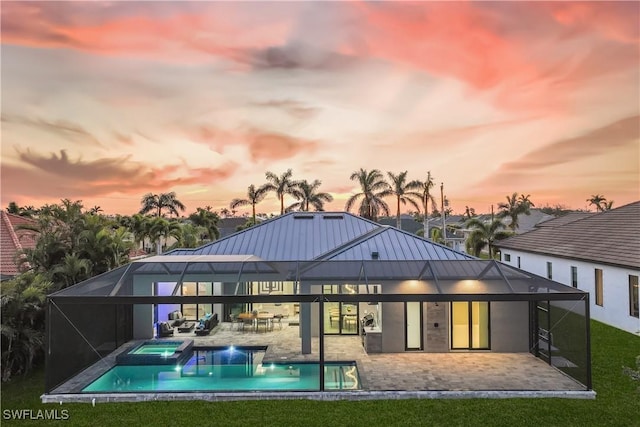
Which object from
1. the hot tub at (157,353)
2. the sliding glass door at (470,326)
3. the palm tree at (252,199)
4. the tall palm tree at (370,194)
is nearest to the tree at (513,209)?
the tall palm tree at (370,194)

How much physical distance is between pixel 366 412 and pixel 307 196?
3509 cm

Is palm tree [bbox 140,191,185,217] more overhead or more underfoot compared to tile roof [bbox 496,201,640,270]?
more overhead

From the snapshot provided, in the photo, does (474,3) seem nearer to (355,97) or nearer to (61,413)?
(355,97)

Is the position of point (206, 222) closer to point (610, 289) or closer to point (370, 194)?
point (370, 194)

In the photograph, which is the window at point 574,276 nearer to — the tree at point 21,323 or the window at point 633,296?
the window at point 633,296

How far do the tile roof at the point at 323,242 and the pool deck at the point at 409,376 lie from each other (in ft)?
12.7

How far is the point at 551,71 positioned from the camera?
1816 cm

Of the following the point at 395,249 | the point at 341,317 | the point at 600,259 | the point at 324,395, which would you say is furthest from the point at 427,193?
the point at 324,395

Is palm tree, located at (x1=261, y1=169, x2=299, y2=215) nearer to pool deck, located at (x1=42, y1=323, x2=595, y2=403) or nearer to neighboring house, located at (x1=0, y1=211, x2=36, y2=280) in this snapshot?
neighboring house, located at (x1=0, y1=211, x2=36, y2=280)

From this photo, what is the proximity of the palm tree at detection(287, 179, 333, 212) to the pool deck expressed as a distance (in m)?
27.9

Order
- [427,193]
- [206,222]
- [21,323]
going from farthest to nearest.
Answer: [206,222] → [427,193] → [21,323]

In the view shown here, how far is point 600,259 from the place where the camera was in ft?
64.6

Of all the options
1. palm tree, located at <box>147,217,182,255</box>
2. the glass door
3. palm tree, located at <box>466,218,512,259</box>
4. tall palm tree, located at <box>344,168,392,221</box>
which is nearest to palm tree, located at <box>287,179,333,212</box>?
tall palm tree, located at <box>344,168,392,221</box>

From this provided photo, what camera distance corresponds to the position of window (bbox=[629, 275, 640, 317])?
56.5 ft
